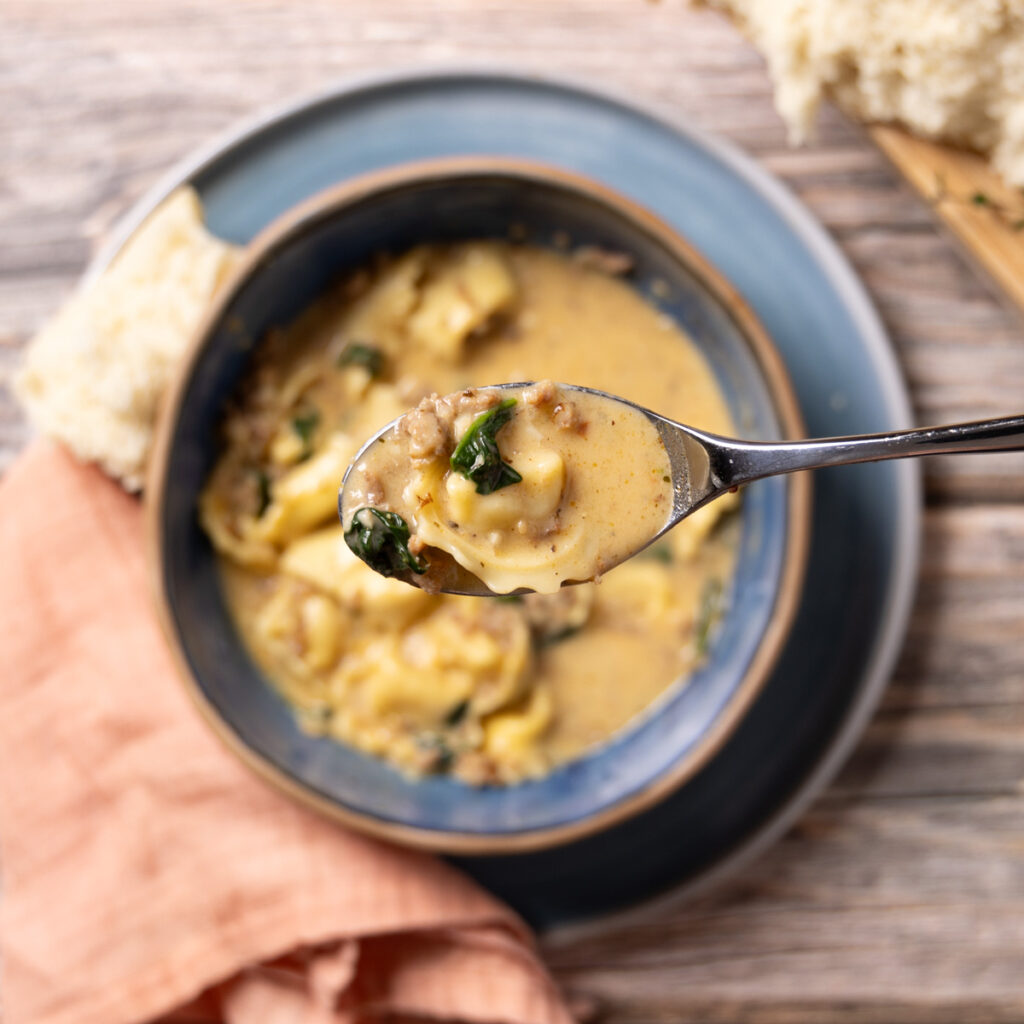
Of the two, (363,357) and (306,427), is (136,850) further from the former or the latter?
(363,357)

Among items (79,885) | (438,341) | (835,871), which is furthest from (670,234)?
(79,885)

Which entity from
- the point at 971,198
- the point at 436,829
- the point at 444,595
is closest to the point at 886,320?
the point at 971,198

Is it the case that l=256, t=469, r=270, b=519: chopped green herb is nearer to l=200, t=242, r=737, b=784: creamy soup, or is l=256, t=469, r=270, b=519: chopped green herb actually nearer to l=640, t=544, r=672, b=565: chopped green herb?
l=200, t=242, r=737, b=784: creamy soup

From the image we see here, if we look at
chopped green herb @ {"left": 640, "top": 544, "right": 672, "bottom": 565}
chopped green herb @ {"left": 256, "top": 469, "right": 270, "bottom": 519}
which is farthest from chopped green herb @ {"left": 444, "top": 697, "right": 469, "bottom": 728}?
chopped green herb @ {"left": 256, "top": 469, "right": 270, "bottom": 519}

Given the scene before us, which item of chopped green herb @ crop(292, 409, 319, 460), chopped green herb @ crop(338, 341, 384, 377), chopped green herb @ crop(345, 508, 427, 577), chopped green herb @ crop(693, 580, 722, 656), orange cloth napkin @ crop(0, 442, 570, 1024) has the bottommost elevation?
orange cloth napkin @ crop(0, 442, 570, 1024)

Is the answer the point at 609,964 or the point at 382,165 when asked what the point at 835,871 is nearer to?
the point at 609,964

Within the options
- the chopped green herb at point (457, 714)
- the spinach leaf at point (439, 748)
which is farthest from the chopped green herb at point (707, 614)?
the spinach leaf at point (439, 748)

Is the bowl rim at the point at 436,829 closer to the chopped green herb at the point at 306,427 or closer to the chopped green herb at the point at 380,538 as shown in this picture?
the chopped green herb at the point at 306,427
